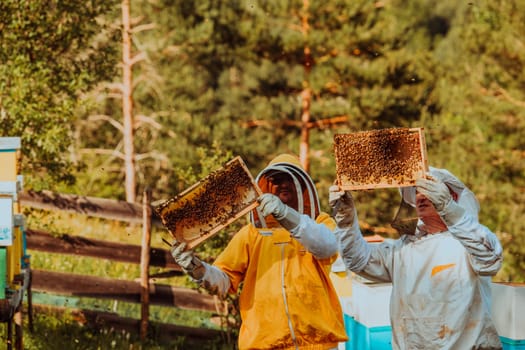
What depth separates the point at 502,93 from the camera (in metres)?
18.5

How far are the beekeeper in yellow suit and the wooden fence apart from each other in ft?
14.0

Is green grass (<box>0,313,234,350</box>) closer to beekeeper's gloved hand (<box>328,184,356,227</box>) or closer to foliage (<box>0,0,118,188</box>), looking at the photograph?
foliage (<box>0,0,118,188</box>)

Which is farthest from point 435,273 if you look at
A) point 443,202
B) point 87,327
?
point 87,327

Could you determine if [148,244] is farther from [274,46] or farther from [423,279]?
[274,46]

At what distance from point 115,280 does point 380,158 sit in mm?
5556

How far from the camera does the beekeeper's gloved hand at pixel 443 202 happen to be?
10.5 ft

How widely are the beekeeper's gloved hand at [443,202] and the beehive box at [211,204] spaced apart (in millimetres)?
868

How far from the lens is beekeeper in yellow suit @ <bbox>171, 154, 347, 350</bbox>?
3.62 m

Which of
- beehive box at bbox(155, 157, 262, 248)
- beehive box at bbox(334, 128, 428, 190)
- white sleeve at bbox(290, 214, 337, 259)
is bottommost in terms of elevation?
white sleeve at bbox(290, 214, 337, 259)

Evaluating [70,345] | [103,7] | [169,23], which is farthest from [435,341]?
[169,23]

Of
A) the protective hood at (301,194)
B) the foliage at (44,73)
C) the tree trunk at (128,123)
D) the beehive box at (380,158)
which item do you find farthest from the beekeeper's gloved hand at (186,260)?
the tree trunk at (128,123)

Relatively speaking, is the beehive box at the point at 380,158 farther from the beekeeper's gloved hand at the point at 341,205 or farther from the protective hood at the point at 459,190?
the protective hood at the point at 459,190

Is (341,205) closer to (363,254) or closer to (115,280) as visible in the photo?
(363,254)

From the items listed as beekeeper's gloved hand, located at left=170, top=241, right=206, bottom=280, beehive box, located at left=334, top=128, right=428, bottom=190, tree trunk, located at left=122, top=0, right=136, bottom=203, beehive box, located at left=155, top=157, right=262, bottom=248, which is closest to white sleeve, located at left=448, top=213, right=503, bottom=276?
beehive box, located at left=334, top=128, right=428, bottom=190
